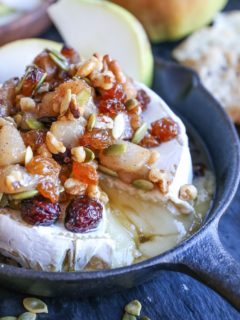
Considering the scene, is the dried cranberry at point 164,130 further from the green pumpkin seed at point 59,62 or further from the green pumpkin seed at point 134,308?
the green pumpkin seed at point 134,308

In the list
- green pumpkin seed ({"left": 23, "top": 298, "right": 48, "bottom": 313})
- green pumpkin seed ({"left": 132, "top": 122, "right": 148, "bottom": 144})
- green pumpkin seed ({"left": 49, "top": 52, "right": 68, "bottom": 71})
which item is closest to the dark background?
green pumpkin seed ({"left": 23, "top": 298, "right": 48, "bottom": 313})

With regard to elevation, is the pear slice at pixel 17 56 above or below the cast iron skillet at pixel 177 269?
above

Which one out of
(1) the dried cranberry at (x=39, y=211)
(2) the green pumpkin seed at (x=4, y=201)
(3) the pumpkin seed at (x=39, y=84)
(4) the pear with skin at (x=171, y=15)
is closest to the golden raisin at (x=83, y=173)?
(1) the dried cranberry at (x=39, y=211)

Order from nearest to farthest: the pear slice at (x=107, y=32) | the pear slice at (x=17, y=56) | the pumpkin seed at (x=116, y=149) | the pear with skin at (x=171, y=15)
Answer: the pumpkin seed at (x=116, y=149), the pear slice at (x=17, y=56), the pear slice at (x=107, y=32), the pear with skin at (x=171, y=15)

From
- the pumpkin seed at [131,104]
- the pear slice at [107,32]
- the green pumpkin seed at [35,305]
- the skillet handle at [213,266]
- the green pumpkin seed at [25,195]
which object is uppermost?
the green pumpkin seed at [25,195]

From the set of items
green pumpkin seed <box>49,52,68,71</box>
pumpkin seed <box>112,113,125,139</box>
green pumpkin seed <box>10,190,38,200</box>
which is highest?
green pumpkin seed <box>49,52,68,71</box>

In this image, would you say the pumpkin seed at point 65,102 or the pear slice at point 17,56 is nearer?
the pumpkin seed at point 65,102

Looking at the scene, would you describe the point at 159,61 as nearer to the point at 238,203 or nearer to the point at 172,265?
the point at 238,203

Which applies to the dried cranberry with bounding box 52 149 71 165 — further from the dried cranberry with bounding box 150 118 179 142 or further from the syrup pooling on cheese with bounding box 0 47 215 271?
the dried cranberry with bounding box 150 118 179 142
